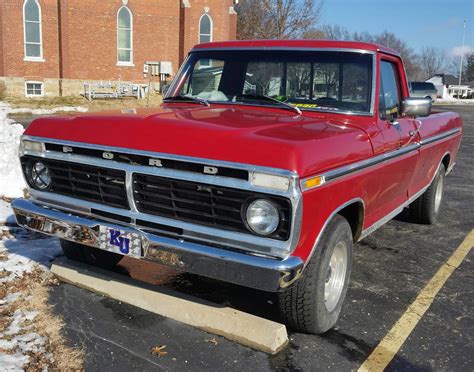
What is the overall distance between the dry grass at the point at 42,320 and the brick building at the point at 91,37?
73.5 feet

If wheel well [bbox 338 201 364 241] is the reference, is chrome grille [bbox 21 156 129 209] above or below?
above

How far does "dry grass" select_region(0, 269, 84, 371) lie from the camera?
300 cm

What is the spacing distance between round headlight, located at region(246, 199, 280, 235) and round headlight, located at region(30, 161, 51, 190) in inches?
69.2

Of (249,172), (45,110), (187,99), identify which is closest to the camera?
(249,172)

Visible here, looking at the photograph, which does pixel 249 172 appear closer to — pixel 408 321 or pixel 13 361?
pixel 13 361

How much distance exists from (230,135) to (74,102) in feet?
73.9

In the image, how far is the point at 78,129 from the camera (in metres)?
3.46

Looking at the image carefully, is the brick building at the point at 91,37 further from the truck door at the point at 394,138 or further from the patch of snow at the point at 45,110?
the truck door at the point at 394,138

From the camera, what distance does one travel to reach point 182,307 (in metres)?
3.58

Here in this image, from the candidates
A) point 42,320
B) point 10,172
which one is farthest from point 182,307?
point 10,172

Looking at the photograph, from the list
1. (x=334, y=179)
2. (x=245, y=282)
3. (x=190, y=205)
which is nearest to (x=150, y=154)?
(x=190, y=205)

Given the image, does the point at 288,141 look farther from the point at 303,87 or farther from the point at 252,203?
the point at 303,87

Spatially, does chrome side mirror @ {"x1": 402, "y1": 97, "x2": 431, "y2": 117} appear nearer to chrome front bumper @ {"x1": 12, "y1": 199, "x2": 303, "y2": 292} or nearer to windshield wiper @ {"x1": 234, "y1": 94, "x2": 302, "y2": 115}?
windshield wiper @ {"x1": 234, "y1": 94, "x2": 302, "y2": 115}

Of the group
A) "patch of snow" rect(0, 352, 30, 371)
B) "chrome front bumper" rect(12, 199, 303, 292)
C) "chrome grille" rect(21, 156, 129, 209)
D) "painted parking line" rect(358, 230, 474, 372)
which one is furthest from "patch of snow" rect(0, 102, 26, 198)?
"painted parking line" rect(358, 230, 474, 372)
